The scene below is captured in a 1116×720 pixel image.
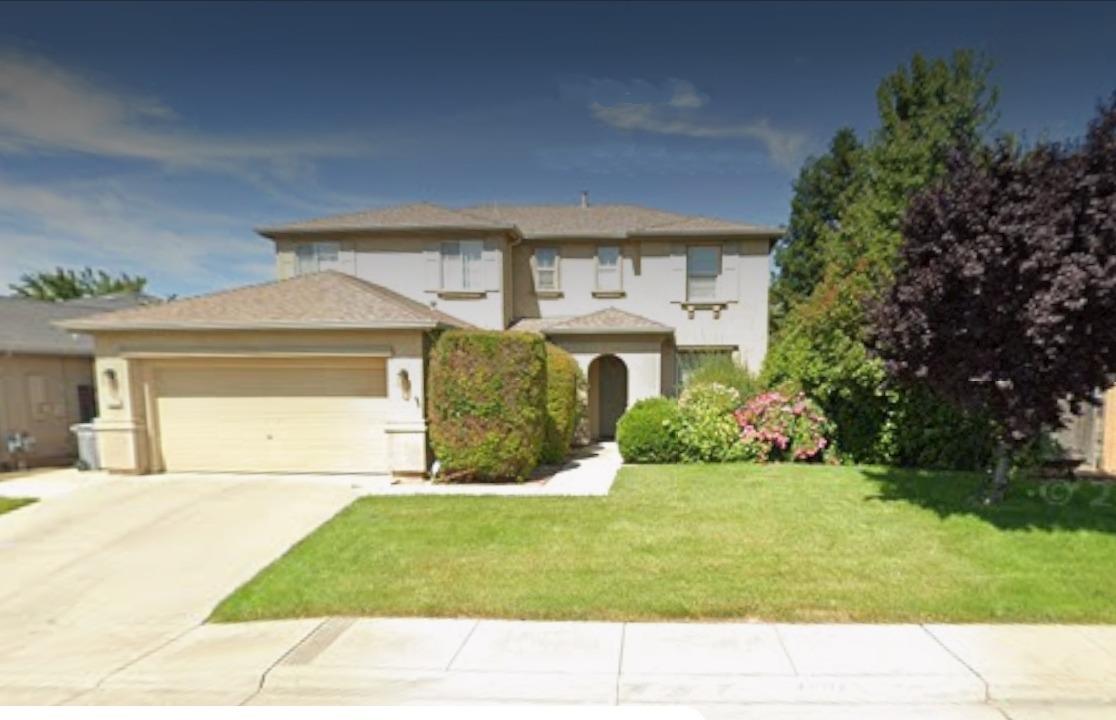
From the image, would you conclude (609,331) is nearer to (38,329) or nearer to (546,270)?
(546,270)

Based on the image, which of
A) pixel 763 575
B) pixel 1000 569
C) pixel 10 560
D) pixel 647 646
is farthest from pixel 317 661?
pixel 1000 569

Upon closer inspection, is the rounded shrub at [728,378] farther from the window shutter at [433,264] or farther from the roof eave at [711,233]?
the window shutter at [433,264]

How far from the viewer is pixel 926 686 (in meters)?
3.54

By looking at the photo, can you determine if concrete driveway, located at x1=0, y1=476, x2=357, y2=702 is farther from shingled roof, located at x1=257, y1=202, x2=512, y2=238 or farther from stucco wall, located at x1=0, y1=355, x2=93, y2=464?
shingled roof, located at x1=257, y1=202, x2=512, y2=238

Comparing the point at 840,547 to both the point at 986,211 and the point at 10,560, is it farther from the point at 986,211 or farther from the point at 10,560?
the point at 10,560

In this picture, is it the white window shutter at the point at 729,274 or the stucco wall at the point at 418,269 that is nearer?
the stucco wall at the point at 418,269

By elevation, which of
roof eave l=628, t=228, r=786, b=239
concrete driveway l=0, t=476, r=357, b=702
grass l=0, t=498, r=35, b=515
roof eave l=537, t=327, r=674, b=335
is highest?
roof eave l=628, t=228, r=786, b=239

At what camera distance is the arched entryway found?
1494cm

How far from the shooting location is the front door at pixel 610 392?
15.0 m

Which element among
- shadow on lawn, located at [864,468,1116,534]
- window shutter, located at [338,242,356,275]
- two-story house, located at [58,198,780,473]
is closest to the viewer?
shadow on lawn, located at [864,468,1116,534]

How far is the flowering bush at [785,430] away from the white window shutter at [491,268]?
7457 mm

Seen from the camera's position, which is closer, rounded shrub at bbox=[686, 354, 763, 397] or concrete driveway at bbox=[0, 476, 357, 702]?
concrete driveway at bbox=[0, 476, 357, 702]

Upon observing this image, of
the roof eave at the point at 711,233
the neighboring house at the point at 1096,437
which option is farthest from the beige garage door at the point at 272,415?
the neighboring house at the point at 1096,437

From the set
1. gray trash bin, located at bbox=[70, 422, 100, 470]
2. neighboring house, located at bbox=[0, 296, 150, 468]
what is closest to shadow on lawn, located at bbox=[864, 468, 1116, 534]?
gray trash bin, located at bbox=[70, 422, 100, 470]
